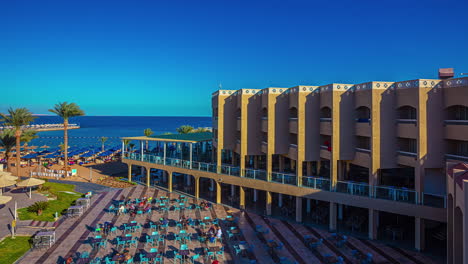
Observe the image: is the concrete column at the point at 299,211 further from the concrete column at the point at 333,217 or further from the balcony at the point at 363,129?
the balcony at the point at 363,129

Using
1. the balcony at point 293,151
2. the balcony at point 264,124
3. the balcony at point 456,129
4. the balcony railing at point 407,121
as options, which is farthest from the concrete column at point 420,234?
the balcony at point 264,124

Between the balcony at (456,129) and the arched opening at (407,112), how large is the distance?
5.88 feet

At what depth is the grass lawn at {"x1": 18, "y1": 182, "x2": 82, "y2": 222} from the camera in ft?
76.9

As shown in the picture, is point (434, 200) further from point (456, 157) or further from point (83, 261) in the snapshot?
point (83, 261)

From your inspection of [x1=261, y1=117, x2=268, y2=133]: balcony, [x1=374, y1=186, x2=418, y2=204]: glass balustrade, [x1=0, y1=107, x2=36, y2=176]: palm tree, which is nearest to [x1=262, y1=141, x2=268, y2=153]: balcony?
[x1=261, y1=117, x2=268, y2=133]: balcony

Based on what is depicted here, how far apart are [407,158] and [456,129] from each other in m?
3.06

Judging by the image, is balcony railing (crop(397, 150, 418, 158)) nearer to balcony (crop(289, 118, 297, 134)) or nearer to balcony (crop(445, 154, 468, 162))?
balcony (crop(445, 154, 468, 162))

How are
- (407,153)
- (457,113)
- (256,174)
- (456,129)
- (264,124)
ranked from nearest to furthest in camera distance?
1. (456,129)
2. (457,113)
3. (407,153)
4. (256,174)
5. (264,124)

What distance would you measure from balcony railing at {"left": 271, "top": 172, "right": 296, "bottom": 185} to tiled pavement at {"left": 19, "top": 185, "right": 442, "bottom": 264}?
2992mm

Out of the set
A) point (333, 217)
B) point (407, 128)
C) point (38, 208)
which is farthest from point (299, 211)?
point (38, 208)

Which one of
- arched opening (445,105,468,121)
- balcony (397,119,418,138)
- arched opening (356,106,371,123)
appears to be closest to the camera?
arched opening (445,105,468,121)

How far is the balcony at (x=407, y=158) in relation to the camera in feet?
61.2

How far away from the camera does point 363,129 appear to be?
68.4ft

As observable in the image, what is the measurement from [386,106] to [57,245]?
2222cm
